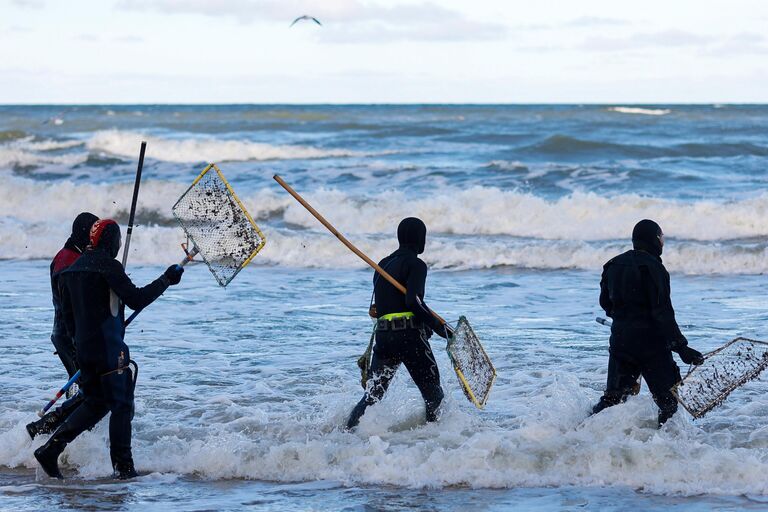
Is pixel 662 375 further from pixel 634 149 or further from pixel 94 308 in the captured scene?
pixel 634 149

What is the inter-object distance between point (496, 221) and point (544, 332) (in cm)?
1071

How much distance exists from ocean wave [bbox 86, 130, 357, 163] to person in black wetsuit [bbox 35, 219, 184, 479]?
3384 cm

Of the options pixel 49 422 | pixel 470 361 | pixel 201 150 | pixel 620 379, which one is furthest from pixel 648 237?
pixel 201 150

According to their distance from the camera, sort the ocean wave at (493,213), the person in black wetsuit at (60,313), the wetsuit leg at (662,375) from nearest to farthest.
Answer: the wetsuit leg at (662,375), the person in black wetsuit at (60,313), the ocean wave at (493,213)

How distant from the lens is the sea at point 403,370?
6.81 metres

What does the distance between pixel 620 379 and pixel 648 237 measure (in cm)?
98

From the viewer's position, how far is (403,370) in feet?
32.3

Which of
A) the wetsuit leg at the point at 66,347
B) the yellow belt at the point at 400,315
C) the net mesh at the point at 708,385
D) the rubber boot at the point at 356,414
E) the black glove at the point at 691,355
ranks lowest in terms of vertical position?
the rubber boot at the point at 356,414

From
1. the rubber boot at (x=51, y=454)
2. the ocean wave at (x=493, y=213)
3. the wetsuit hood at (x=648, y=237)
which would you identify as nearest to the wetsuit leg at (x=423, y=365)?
the wetsuit hood at (x=648, y=237)

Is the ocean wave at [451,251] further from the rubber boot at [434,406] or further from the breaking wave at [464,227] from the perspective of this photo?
the rubber boot at [434,406]

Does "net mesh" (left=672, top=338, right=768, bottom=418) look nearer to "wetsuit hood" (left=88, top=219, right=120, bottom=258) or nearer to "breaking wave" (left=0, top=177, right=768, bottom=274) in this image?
→ "wetsuit hood" (left=88, top=219, right=120, bottom=258)

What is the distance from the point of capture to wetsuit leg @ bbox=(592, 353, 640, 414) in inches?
285

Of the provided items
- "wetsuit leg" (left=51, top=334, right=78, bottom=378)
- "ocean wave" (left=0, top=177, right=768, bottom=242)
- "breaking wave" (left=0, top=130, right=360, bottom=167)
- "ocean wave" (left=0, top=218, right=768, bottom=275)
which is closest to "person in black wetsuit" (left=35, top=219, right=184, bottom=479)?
"wetsuit leg" (left=51, top=334, right=78, bottom=378)

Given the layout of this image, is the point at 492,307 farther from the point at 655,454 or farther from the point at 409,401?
the point at 655,454
